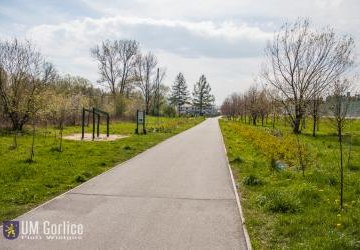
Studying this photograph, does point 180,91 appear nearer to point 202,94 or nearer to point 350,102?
point 202,94

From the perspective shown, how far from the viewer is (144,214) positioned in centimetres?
768

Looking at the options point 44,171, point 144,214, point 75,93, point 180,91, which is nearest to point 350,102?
point 144,214

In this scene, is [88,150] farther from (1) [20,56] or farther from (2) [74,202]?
(1) [20,56]

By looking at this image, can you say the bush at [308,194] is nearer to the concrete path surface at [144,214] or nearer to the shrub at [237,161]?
the concrete path surface at [144,214]

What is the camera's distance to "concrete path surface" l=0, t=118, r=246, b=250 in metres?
6.11

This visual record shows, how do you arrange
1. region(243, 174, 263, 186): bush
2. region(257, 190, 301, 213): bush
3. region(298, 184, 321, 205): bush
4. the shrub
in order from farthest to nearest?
the shrub → region(243, 174, 263, 186): bush → region(298, 184, 321, 205): bush → region(257, 190, 301, 213): bush

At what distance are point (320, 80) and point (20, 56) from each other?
25.5 meters

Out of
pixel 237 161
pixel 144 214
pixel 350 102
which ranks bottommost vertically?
pixel 144 214

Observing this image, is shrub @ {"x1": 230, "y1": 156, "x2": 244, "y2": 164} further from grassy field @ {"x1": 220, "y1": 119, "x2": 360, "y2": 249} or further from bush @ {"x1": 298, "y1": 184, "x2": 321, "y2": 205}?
bush @ {"x1": 298, "y1": 184, "x2": 321, "y2": 205}

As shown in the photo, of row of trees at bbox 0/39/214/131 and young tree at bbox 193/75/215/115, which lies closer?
row of trees at bbox 0/39/214/131

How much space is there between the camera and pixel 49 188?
1002cm

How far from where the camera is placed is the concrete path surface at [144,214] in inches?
241

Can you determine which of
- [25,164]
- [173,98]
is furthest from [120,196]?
[173,98]

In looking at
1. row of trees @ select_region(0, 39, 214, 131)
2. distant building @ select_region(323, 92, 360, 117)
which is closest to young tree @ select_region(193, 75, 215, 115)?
row of trees @ select_region(0, 39, 214, 131)
